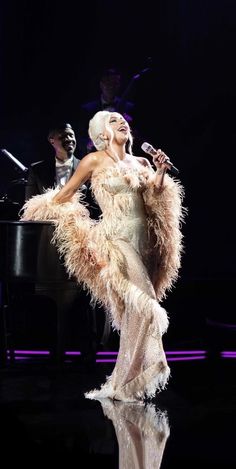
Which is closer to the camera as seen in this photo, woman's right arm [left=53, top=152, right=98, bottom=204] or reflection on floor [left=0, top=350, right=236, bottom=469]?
reflection on floor [left=0, top=350, right=236, bottom=469]

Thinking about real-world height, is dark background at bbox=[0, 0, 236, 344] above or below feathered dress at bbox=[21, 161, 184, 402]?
above

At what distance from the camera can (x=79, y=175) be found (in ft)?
13.8

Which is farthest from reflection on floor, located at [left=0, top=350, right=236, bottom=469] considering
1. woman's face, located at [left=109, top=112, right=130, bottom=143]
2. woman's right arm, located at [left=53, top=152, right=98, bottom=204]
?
woman's face, located at [left=109, top=112, right=130, bottom=143]

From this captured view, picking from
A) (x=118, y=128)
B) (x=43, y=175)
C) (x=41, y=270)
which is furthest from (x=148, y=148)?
(x=43, y=175)

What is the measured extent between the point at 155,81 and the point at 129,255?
4.02 metres

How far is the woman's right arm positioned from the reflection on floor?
117 cm

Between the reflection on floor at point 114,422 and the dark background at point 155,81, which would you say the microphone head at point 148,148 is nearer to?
the reflection on floor at point 114,422

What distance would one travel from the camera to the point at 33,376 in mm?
4910

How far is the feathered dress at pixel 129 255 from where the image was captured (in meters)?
4.02

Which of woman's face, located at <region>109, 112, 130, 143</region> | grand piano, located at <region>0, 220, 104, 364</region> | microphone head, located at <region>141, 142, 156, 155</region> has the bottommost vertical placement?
grand piano, located at <region>0, 220, 104, 364</region>

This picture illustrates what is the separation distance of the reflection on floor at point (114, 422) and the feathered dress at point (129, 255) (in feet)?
0.73

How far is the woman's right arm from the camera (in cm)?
419

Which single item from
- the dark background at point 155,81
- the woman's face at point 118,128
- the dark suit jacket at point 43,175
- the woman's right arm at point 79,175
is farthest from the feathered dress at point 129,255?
the dark background at point 155,81

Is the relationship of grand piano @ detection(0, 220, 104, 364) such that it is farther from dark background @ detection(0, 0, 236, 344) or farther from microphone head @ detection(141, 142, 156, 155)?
dark background @ detection(0, 0, 236, 344)
